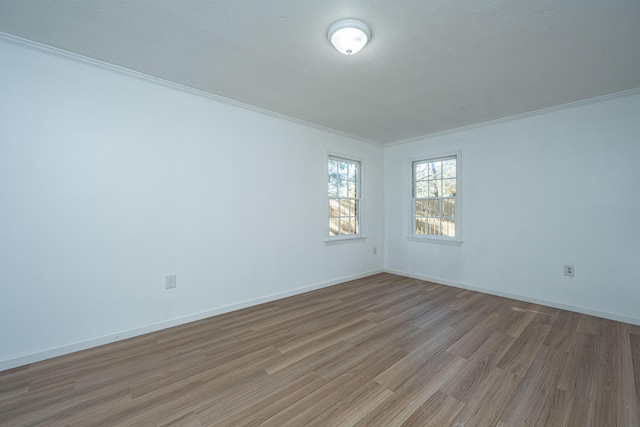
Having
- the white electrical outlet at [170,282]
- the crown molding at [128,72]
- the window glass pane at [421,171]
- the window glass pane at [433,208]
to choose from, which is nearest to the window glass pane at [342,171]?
the crown molding at [128,72]

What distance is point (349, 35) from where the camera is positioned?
6.38 ft

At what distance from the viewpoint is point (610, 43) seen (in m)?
2.09

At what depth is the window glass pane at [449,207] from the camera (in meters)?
4.36

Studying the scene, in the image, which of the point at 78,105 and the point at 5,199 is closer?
the point at 5,199

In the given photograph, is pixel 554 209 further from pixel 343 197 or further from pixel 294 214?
pixel 294 214

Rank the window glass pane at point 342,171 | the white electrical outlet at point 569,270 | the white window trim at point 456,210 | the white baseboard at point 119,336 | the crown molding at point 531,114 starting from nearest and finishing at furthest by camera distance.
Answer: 1. the white baseboard at point 119,336
2. the crown molding at point 531,114
3. the white electrical outlet at point 569,270
4. the white window trim at point 456,210
5. the window glass pane at point 342,171

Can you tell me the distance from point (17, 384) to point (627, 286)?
5696 millimetres

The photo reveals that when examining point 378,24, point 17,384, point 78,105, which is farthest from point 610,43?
point 17,384

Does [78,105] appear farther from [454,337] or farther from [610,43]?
[610,43]

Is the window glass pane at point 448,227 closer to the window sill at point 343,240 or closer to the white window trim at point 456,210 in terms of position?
the white window trim at point 456,210

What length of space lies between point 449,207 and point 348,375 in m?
3.40

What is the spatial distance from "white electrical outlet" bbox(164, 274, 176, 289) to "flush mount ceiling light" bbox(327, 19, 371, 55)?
106 inches

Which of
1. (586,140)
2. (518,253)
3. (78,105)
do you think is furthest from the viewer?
(518,253)

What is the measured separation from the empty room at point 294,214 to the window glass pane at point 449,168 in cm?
21
